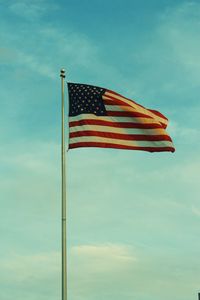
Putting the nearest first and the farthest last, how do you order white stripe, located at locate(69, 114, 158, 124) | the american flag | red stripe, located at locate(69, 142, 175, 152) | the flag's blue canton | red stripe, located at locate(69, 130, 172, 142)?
1. red stripe, located at locate(69, 142, 175, 152)
2. red stripe, located at locate(69, 130, 172, 142)
3. the american flag
4. white stripe, located at locate(69, 114, 158, 124)
5. the flag's blue canton

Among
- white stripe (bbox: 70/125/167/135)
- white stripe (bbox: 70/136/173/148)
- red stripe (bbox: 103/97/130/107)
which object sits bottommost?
white stripe (bbox: 70/136/173/148)

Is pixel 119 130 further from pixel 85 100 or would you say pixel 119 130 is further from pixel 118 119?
pixel 85 100

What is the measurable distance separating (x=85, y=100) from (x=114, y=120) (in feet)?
5.42

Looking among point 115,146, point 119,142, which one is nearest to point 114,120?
point 119,142

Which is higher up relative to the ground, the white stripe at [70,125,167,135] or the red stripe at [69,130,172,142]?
the white stripe at [70,125,167,135]

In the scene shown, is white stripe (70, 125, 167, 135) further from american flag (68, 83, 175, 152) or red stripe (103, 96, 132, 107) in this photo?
red stripe (103, 96, 132, 107)

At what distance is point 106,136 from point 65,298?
747cm

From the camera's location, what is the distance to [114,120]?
109 ft

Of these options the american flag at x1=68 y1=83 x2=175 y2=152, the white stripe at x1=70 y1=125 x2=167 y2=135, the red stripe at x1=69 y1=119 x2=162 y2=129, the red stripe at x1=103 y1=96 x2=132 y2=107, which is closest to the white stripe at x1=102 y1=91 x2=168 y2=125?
the american flag at x1=68 y1=83 x2=175 y2=152

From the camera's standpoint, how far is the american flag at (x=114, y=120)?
32562 millimetres

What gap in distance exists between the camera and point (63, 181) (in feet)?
101

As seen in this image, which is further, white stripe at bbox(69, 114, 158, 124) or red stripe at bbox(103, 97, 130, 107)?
red stripe at bbox(103, 97, 130, 107)

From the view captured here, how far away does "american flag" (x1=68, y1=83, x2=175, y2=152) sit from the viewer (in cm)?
3256

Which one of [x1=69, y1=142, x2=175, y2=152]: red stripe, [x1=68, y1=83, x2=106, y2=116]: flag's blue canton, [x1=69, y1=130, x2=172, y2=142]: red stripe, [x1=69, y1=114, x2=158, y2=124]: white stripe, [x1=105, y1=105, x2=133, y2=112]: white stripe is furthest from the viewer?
[x1=105, y1=105, x2=133, y2=112]: white stripe
